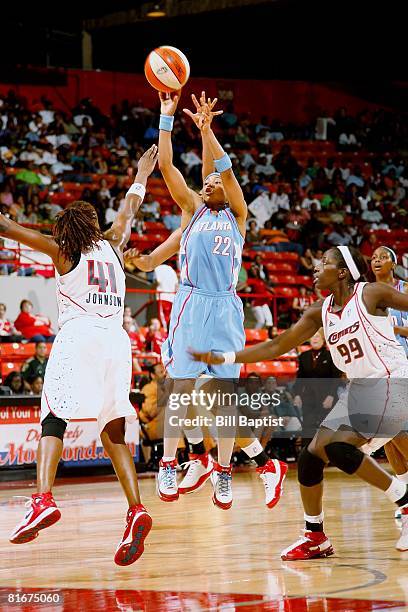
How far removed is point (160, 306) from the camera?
53.9 ft

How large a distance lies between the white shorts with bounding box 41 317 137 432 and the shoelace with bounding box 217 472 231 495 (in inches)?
64.0

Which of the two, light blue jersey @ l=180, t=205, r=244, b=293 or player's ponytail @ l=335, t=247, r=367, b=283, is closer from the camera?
player's ponytail @ l=335, t=247, r=367, b=283

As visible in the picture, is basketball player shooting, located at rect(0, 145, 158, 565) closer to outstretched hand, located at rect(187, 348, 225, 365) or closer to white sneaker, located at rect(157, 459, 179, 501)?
outstretched hand, located at rect(187, 348, 225, 365)

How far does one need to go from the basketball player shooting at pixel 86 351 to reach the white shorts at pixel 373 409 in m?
1.25

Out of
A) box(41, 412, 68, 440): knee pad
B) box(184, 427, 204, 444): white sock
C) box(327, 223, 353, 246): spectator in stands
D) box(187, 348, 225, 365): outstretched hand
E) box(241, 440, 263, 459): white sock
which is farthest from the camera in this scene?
box(327, 223, 353, 246): spectator in stands

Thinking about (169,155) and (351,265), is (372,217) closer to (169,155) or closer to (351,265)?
(169,155)

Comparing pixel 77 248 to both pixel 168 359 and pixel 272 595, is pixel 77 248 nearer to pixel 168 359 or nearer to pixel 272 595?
pixel 168 359

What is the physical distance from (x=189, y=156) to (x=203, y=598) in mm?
19771

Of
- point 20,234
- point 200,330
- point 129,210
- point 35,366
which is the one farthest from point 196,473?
point 35,366

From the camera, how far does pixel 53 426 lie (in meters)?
5.66

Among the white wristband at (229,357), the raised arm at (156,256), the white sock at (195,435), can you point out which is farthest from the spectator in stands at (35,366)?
the white wristband at (229,357)

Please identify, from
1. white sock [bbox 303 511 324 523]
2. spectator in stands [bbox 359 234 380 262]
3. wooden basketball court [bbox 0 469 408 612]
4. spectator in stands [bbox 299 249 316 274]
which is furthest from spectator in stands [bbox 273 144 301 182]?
white sock [bbox 303 511 324 523]

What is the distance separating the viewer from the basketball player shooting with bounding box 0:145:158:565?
5.65 meters

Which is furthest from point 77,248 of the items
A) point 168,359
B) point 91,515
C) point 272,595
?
point 91,515
